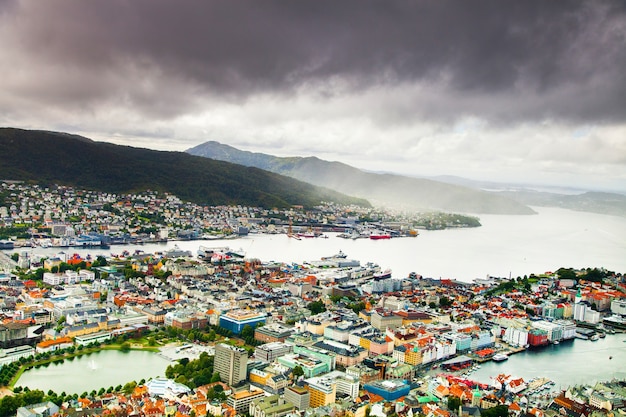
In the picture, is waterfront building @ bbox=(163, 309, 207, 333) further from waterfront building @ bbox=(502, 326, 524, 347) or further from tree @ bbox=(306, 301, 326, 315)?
waterfront building @ bbox=(502, 326, 524, 347)

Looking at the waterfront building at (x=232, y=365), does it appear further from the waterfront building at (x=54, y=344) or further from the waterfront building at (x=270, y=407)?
the waterfront building at (x=54, y=344)

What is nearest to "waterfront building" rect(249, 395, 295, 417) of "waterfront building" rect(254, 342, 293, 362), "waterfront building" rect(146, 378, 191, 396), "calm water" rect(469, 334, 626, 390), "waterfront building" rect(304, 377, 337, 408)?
"waterfront building" rect(304, 377, 337, 408)

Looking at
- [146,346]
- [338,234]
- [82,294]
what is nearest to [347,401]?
[146,346]

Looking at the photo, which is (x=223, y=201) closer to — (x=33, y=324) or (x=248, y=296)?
(x=248, y=296)

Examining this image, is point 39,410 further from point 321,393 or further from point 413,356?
point 413,356

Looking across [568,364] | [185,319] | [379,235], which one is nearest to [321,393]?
[185,319]

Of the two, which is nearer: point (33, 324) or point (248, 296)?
point (33, 324)
